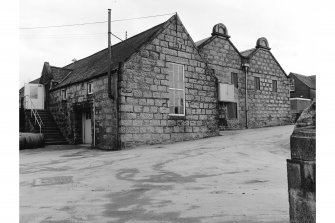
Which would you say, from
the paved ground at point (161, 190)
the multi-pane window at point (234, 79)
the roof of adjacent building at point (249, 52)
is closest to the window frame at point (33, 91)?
the paved ground at point (161, 190)

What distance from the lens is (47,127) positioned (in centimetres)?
1859

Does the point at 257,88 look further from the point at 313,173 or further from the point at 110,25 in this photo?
the point at 313,173

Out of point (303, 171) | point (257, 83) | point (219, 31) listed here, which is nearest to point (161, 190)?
point (303, 171)

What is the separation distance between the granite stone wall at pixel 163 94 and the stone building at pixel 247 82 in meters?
3.49

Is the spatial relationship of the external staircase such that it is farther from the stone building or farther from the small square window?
the stone building

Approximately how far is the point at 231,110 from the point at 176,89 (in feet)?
23.3

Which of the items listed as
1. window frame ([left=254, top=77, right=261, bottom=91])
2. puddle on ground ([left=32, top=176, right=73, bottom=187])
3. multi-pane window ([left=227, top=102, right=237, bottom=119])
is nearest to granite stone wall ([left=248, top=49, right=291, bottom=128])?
window frame ([left=254, top=77, right=261, bottom=91])

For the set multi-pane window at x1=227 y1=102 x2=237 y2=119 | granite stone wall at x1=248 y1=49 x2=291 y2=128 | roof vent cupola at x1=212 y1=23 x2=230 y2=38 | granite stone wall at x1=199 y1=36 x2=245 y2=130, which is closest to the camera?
granite stone wall at x1=199 y1=36 x2=245 y2=130

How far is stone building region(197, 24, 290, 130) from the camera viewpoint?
66.3ft

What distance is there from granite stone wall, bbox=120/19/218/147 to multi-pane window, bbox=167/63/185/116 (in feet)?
0.75

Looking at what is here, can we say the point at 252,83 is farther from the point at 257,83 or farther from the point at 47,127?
the point at 47,127

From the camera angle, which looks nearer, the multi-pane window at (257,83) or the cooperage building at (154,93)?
the cooperage building at (154,93)

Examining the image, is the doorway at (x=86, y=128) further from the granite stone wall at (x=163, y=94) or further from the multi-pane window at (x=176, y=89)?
the multi-pane window at (x=176, y=89)

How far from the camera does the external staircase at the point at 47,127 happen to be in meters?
17.6
